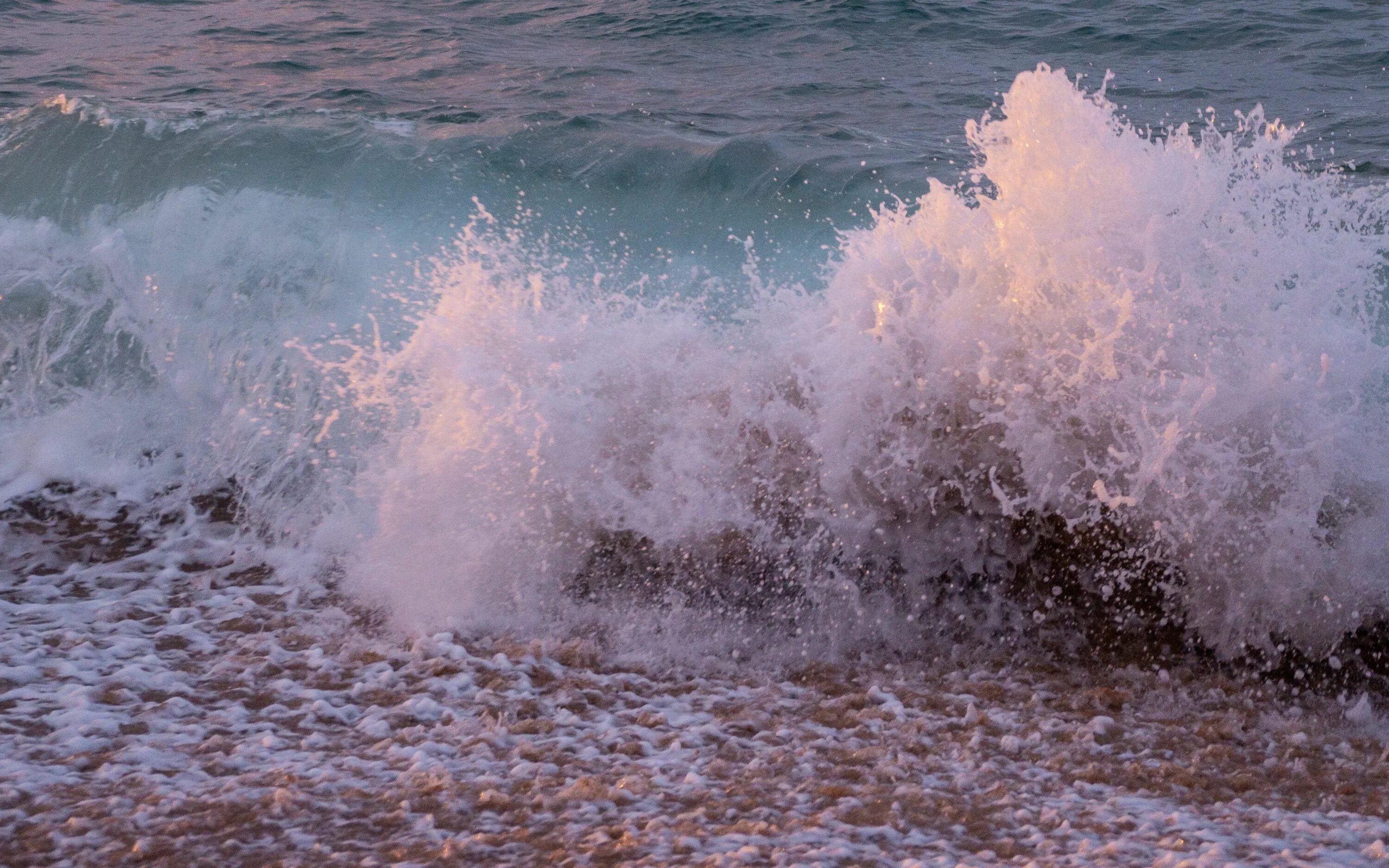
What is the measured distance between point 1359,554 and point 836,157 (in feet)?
11.9

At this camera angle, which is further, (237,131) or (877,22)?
(877,22)

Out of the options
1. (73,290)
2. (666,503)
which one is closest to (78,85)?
(73,290)

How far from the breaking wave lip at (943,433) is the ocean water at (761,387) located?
0.01 meters

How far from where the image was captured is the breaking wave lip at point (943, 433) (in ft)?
11.8

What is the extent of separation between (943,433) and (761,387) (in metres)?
0.64

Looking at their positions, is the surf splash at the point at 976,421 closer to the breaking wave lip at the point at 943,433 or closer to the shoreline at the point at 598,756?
the breaking wave lip at the point at 943,433

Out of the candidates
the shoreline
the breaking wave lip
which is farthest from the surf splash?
the shoreline

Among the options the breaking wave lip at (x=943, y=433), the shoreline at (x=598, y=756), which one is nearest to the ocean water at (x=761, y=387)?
the breaking wave lip at (x=943, y=433)

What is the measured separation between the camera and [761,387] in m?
4.05

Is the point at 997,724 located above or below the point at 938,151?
below

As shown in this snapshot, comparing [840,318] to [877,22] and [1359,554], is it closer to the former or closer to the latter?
[1359,554]

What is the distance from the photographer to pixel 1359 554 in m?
3.56

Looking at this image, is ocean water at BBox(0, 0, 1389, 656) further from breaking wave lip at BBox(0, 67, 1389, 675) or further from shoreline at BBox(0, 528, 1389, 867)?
shoreline at BBox(0, 528, 1389, 867)

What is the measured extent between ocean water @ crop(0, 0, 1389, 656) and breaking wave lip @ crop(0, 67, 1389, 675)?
1 cm
